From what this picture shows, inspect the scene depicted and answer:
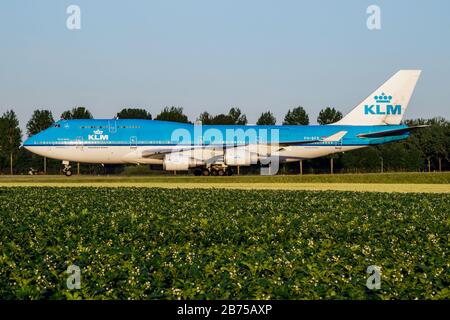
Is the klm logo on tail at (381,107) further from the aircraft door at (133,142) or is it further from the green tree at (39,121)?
the green tree at (39,121)

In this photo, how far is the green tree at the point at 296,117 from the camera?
126338 mm

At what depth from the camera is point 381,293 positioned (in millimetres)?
11039

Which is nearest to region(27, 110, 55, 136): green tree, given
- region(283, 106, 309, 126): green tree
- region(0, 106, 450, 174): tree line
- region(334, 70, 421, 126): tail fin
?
region(0, 106, 450, 174): tree line

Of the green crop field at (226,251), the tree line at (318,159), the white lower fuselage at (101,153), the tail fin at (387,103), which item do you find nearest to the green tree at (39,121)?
the tree line at (318,159)

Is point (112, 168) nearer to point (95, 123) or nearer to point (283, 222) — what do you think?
point (95, 123)

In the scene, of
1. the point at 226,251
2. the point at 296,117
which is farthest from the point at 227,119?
the point at 226,251

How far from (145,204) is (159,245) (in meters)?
10.5

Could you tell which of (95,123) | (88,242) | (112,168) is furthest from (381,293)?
(112,168)

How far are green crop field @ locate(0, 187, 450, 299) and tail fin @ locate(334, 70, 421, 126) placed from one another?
45.0 metres

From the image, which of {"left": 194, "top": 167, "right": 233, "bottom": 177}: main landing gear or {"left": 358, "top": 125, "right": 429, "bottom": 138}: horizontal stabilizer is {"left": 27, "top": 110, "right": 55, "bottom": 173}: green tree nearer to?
{"left": 194, "top": 167, "right": 233, "bottom": 177}: main landing gear

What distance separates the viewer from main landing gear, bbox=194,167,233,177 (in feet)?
218

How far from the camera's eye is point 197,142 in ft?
214

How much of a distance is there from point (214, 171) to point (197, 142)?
12.6 ft

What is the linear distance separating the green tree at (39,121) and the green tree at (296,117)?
146ft
